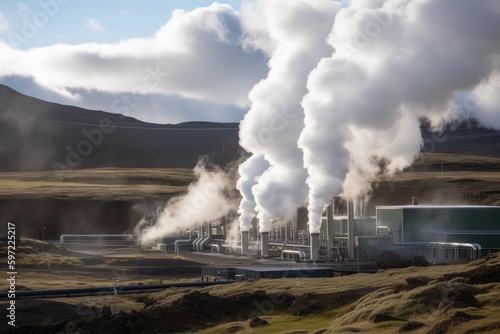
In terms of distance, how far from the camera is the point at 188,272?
8988 cm

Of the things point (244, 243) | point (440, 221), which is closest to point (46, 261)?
point (244, 243)

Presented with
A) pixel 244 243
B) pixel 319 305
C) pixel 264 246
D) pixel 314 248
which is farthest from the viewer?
pixel 244 243

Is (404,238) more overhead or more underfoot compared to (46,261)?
more overhead

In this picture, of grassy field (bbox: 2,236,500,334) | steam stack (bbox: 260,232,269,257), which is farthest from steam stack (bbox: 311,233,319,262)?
grassy field (bbox: 2,236,500,334)

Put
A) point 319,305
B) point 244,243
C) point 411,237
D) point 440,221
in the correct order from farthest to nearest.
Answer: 1. point 244,243
2. point 411,237
3. point 440,221
4. point 319,305

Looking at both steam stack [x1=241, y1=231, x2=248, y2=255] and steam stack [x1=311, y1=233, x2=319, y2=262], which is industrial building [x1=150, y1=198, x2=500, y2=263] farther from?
steam stack [x1=241, y1=231, x2=248, y2=255]

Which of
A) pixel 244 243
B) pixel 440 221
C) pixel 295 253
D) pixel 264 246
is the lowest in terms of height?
pixel 295 253

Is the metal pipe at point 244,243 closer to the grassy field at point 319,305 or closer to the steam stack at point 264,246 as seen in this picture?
the steam stack at point 264,246

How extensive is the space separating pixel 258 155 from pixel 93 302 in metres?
63.6

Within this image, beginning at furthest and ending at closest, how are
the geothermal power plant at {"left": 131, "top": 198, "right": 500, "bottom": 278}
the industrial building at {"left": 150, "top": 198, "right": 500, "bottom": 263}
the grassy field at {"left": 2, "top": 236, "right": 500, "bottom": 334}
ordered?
the industrial building at {"left": 150, "top": 198, "right": 500, "bottom": 263} < the geothermal power plant at {"left": 131, "top": 198, "right": 500, "bottom": 278} < the grassy field at {"left": 2, "top": 236, "right": 500, "bottom": 334}

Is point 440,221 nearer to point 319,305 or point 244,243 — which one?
point 244,243

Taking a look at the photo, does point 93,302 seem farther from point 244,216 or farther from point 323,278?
point 244,216

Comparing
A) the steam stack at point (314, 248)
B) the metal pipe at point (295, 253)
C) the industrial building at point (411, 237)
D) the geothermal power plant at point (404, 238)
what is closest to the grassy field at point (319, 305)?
the geothermal power plant at point (404, 238)

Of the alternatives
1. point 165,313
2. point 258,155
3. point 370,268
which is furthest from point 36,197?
point 165,313
